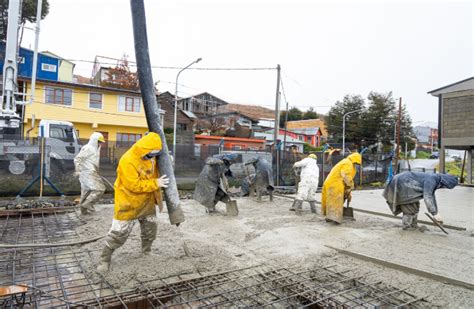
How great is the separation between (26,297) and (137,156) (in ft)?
4.87

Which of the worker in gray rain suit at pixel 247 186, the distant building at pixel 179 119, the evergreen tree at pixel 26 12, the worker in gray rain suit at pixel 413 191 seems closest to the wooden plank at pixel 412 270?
the worker in gray rain suit at pixel 413 191

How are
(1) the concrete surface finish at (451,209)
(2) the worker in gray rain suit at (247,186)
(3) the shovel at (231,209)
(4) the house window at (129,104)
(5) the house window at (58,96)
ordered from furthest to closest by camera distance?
(4) the house window at (129,104), (5) the house window at (58,96), (2) the worker in gray rain suit at (247,186), (1) the concrete surface finish at (451,209), (3) the shovel at (231,209)

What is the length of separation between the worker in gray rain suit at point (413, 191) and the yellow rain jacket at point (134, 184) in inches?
161

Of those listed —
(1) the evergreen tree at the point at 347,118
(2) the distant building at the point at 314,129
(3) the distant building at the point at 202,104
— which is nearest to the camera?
(1) the evergreen tree at the point at 347,118

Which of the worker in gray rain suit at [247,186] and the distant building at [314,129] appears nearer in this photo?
the worker in gray rain suit at [247,186]

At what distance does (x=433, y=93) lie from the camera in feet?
52.6

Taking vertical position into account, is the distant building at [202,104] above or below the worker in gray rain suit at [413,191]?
above

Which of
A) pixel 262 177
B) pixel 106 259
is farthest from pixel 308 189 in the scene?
pixel 106 259

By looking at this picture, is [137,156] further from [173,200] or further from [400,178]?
[400,178]

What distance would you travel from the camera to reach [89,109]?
70.2 ft

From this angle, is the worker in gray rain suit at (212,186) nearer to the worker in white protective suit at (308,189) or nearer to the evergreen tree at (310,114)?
the worker in white protective suit at (308,189)

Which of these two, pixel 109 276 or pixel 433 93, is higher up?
pixel 433 93

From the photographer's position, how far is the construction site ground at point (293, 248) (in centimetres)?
320

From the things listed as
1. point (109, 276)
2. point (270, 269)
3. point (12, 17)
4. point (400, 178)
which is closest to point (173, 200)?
point (109, 276)
